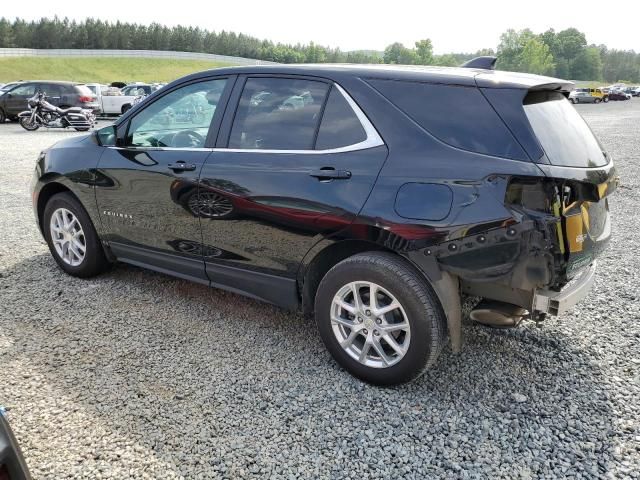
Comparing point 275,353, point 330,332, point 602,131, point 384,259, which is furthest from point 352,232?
point 602,131

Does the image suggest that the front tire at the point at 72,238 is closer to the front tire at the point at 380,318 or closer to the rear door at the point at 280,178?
the rear door at the point at 280,178

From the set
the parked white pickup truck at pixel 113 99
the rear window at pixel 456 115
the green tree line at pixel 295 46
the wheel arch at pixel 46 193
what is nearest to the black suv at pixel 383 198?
the rear window at pixel 456 115

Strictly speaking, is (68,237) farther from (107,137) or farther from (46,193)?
(107,137)

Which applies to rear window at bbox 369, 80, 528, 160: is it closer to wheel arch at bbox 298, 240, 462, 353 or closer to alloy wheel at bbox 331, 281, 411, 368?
wheel arch at bbox 298, 240, 462, 353

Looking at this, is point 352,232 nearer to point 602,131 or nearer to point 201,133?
point 201,133

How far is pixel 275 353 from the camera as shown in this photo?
11.0ft

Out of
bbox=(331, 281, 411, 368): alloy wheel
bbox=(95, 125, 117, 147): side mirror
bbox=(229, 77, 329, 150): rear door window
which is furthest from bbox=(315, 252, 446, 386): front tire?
bbox=(95, 125, 117, 147): side mirror

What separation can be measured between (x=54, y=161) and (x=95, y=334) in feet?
5.77

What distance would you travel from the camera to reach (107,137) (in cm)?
418

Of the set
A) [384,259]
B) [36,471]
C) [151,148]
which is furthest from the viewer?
[151,148]

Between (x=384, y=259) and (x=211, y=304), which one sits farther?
(x=211, y=304)

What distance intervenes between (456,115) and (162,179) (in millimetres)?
2090

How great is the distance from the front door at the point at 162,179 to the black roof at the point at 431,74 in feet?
1.70

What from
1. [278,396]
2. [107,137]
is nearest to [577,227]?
[278,396]
